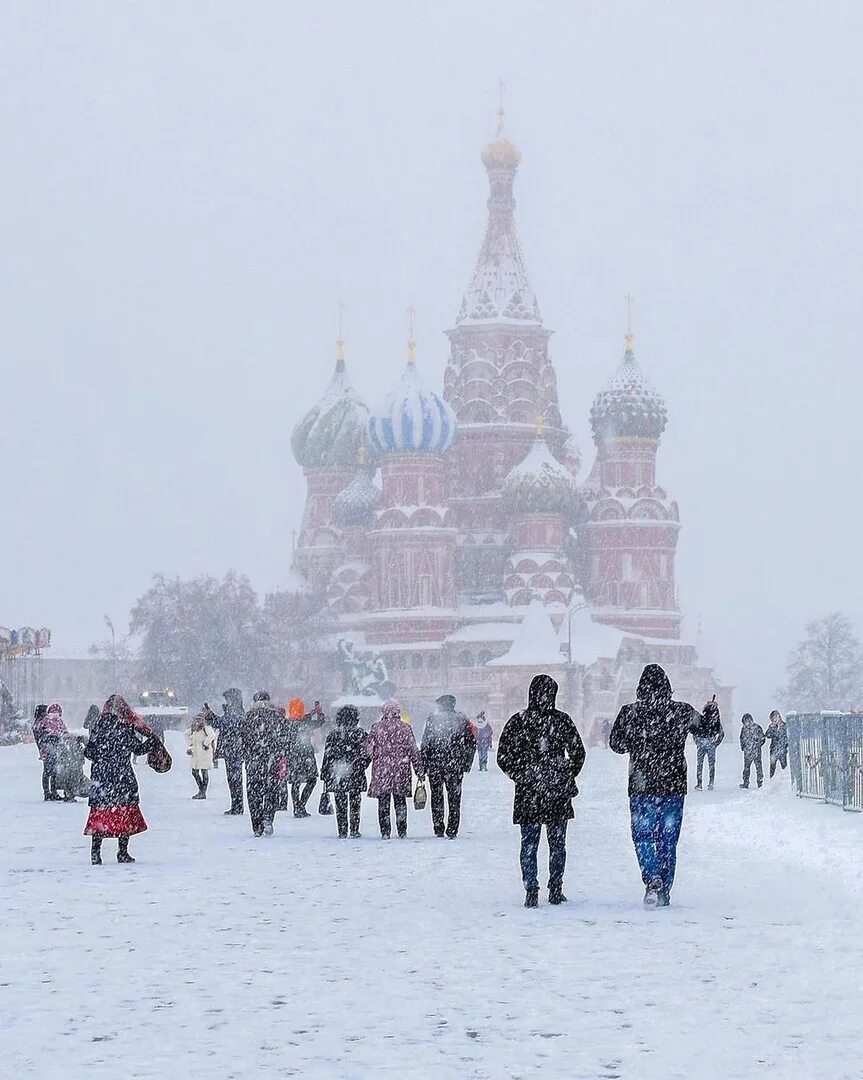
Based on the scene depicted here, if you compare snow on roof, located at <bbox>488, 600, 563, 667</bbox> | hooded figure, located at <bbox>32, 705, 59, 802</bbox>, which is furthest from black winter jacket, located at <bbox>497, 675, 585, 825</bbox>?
snow on roof, located at <bbox>488, 600, 563, 667</bbox>

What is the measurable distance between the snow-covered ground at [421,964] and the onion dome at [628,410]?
83184mm

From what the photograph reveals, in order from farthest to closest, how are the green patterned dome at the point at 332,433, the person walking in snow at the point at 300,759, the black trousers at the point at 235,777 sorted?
the green patterned dome at the point at 332,433, the black trousers at the point at 235,777, the person walking in snow at the point at 300,759

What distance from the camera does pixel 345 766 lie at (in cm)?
1947

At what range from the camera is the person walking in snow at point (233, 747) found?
902 inches

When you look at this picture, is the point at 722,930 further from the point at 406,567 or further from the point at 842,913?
the point at 406,567

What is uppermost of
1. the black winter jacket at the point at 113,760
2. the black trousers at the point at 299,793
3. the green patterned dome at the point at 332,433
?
the green patterned dome at the point at 332,433

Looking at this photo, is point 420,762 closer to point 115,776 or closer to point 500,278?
point 115,776

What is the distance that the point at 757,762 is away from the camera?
32719 mm

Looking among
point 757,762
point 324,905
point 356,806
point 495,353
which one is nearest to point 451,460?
point 495,353

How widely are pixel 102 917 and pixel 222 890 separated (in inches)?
70.6

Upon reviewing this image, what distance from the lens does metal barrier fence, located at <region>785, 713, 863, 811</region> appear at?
76.4ft

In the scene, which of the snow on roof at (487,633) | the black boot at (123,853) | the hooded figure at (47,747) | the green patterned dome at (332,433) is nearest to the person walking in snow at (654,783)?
the black boot at (123,853)

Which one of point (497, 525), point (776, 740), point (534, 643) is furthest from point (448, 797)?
point (497, 525)

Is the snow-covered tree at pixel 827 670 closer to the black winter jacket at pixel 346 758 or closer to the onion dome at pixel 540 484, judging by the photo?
the onion dome at pixel 540 484
